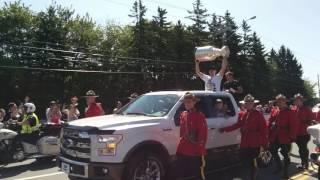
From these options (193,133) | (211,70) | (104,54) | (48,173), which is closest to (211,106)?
(193,133)

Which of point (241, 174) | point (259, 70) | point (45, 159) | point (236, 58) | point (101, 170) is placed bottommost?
point (241, 174)

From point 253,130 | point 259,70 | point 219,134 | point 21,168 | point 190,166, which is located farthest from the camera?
point 259,70

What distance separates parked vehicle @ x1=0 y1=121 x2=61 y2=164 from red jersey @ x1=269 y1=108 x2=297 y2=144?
6.02 meters

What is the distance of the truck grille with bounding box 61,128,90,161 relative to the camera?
8.06 meters

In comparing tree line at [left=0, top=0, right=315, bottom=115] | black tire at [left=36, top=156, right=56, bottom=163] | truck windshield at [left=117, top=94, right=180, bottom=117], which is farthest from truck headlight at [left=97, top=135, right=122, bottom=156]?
tree line at [left=0, top=0, right=315, bottom=115]

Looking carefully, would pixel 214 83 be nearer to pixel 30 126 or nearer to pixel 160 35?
pixel 30 126

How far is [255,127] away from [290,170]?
293 centimetres

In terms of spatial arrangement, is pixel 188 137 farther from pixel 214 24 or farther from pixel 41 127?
pixel 214 24

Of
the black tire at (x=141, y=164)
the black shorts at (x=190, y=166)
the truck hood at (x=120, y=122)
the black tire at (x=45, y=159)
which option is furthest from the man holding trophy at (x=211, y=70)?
the black tire at (x=45, y=159)

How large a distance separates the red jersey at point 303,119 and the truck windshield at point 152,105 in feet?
14.1

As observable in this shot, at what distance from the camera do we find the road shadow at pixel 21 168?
12086 millimetres

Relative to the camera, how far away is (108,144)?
792cm

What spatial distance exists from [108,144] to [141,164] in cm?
74

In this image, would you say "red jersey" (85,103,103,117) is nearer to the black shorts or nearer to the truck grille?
the truck grille
